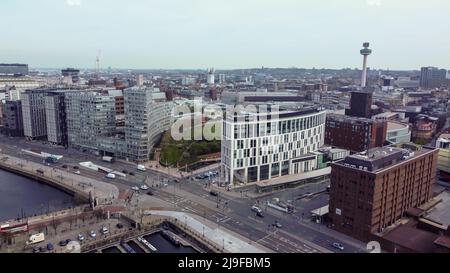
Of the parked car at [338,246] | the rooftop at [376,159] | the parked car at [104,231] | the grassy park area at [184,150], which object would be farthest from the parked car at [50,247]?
the grassy park area at [184,150]

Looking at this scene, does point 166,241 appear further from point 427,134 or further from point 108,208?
point 427,134

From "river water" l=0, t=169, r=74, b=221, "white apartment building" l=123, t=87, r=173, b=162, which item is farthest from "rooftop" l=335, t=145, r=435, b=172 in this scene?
"white apartment building" l=123, t=87, r=173, b=162

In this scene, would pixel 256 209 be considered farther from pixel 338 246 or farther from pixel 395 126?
pixel 395 126

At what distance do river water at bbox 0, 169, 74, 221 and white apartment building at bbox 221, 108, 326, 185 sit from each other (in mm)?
16199

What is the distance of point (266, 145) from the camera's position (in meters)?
40.1

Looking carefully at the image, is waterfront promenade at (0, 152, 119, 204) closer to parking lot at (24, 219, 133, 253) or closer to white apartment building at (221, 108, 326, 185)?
parking lot at (24, 219, 133, 253)

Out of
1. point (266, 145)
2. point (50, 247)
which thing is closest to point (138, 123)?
point (266, 145)

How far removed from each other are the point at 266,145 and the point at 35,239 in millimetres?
23522

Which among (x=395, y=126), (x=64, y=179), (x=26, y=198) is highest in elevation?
(x=395, y=126)

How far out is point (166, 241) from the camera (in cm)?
2719

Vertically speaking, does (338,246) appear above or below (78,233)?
above

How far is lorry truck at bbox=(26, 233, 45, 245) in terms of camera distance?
993 inches

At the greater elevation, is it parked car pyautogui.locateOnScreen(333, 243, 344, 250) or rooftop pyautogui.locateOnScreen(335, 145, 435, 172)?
rooftop pyautogui.locateOnScreen(335, 145, 435, 172)
